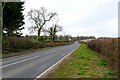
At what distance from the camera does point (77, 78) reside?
13.0 m

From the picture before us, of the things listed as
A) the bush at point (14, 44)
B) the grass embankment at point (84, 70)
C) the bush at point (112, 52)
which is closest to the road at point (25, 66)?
the grass embankment at point (84, 70)

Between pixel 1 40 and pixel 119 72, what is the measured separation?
28473mm

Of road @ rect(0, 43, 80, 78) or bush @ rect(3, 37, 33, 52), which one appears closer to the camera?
road @ rect(0, 43, 80, 78)

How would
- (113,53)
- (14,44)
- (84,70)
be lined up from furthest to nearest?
(14,44) → (84,70) → (113,53)

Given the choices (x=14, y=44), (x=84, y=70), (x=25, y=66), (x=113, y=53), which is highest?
(x=113, y=53)

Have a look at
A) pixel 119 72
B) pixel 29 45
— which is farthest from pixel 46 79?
pixel 29 45

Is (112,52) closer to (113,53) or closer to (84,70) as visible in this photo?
(113,53)

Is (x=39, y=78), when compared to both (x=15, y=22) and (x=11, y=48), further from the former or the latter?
(x=15, y=22)

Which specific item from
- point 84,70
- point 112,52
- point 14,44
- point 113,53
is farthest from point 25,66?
point 14,44

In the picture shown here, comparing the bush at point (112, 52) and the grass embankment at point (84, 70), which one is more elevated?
the bush at point (112, 52)

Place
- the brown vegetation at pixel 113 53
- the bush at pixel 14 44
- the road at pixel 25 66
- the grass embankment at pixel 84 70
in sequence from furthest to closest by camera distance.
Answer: the bush at pixel 14 44 < the road at pixel 25 66 < the grass embankment at pixel 84 70 < the brown vegetation at pixel 113 53

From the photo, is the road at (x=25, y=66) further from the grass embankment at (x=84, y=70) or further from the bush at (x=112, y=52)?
the bush at (x=112, y=52)

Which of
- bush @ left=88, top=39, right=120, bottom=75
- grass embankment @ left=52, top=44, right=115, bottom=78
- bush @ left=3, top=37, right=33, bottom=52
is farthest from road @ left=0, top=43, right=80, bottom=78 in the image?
bush @ left=3, top=37, right=33, bottom=52

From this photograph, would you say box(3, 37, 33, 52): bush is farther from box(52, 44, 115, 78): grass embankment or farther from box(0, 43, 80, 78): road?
box(52, 44, 115, 78): grass embankment
